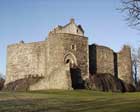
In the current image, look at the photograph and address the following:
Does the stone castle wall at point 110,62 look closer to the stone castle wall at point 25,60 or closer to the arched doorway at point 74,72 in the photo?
the arched doorway at point 74,72

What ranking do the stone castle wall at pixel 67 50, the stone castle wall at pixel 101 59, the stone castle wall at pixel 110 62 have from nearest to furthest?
the stone castle wall at pixel 67 50
the stone castle wall at pixel 101 59
the stone castle wall at pixel 110 62

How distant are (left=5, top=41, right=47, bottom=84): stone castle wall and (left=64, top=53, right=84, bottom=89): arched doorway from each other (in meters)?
3.98

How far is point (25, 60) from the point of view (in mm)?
55344

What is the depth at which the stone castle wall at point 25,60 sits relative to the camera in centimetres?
5291

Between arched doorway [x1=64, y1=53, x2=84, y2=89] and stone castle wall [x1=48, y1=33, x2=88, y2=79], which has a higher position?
stone castle wall [x1=48, y1=33, x2=88, y2=79]

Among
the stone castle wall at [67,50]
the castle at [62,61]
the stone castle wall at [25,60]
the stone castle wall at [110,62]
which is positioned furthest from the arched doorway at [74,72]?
the stone castle wall at [110,62]

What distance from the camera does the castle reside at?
48.7 m

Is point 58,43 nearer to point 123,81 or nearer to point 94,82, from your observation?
point 94,82

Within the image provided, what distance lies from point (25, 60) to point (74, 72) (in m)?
9.34

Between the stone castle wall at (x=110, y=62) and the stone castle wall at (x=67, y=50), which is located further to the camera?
the stone castle wall at (x=110, y=62)

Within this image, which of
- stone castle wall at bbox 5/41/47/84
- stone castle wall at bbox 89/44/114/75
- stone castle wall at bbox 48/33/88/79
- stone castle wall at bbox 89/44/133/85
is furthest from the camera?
stone castle wall at bbox 89/44/133/85

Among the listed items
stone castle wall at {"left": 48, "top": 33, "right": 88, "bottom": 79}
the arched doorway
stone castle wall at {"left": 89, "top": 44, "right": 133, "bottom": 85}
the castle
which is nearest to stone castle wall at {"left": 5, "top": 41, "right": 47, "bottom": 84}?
the castle

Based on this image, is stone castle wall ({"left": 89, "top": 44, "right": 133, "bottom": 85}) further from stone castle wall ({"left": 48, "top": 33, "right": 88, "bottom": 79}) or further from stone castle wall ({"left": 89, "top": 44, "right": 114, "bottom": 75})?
stone castle wall ({"left": 48, "top": 33, "right": 88, "bottom": 79})

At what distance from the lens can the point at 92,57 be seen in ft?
181
